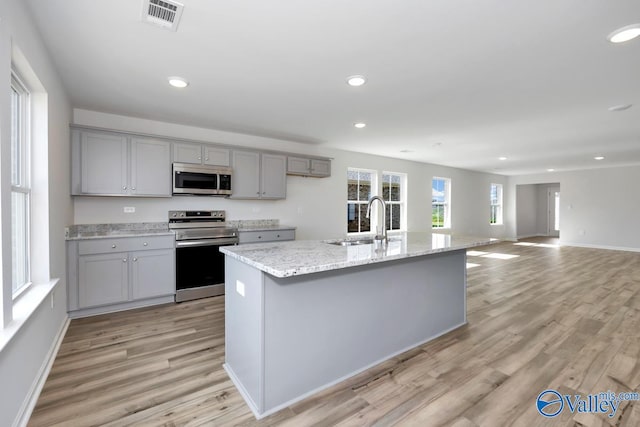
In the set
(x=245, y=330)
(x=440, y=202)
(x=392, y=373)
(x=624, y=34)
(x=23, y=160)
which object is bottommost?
(x=392, y=373)

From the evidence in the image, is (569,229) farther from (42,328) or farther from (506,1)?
(42,328)

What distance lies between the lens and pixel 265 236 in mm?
4535

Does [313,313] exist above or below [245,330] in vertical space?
above

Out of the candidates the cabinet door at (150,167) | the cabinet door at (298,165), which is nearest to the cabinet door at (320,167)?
the cabinet door at (298,165)

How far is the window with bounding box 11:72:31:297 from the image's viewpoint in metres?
2.01

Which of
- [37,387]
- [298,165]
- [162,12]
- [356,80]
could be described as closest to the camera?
[162,12]

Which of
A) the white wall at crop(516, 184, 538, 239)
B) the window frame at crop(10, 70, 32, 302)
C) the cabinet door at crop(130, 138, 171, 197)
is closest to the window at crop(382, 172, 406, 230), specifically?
the cabinet door at crop(130, 138, 171, 197)

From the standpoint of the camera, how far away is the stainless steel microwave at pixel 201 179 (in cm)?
393

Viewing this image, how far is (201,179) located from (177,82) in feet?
5.00

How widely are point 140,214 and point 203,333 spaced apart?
203cm

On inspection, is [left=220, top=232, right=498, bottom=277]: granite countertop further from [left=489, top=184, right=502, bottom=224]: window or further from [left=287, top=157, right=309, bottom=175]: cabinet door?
[left=489, top=184, right=502, bottom=224]: window

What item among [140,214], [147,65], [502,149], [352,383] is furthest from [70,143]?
[502,149]

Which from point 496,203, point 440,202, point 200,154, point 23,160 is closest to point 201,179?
point 200,154

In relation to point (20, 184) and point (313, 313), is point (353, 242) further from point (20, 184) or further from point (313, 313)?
point (20, 184)
